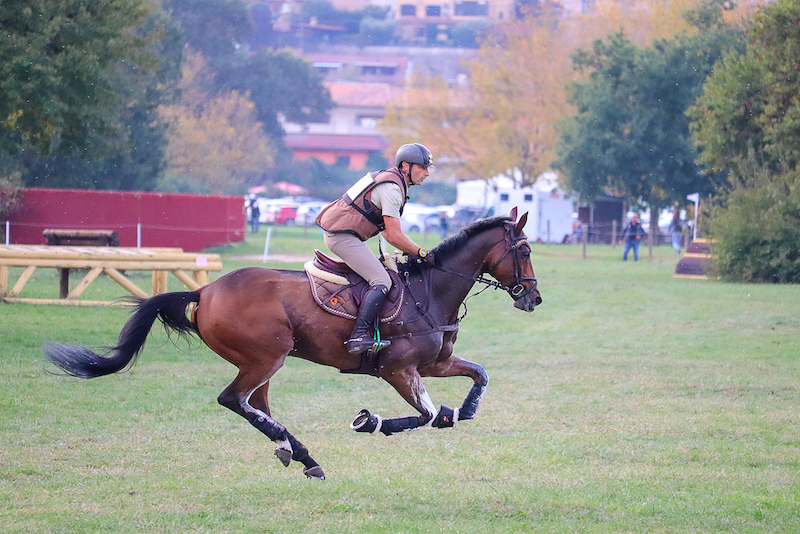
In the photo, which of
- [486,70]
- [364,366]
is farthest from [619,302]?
[486,70]

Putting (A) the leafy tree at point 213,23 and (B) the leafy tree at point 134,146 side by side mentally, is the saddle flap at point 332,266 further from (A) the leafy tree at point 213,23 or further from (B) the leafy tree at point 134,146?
(A) the leafy tree at point 213,23

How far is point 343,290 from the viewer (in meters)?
7.70

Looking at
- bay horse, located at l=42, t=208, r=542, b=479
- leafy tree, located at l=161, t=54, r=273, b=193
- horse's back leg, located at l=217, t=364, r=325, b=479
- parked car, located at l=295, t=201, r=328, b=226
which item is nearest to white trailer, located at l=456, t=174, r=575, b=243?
parked car, located at l=295, t=201, r=328, b=226

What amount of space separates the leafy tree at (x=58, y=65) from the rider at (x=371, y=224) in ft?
32.1

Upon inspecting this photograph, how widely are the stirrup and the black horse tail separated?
1.39 metres

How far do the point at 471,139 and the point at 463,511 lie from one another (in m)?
58.1

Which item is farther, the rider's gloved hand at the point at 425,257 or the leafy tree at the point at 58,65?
the leafy tree at the point at 58,65

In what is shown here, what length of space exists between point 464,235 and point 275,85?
270 ft

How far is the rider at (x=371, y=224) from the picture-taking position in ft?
24.6

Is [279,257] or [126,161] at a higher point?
[126,161]

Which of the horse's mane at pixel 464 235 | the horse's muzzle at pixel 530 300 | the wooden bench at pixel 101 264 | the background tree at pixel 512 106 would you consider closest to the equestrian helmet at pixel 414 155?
the horse's mane at pixel 464 235

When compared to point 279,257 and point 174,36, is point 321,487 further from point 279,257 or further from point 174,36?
point 174,36

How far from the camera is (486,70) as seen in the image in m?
61.9

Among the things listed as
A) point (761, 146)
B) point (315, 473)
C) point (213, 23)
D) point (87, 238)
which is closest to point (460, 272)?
point (315, 473)
